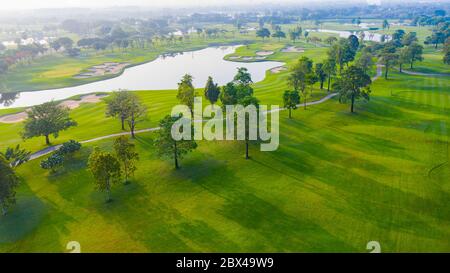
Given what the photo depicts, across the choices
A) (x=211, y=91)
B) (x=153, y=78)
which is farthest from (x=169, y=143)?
(x=153, y=78)

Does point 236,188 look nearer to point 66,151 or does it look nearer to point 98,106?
point 66,151

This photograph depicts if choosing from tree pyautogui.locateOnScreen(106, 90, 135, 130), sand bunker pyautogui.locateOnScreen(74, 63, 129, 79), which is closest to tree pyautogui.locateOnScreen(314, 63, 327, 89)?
tree pyautogui.locateOnScreen(106, 90, 135, 130)

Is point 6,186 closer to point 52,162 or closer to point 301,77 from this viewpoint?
point 52,162

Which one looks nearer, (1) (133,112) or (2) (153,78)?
(1) (133,112)

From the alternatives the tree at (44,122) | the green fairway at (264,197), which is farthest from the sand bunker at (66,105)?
the tree at (44,122)

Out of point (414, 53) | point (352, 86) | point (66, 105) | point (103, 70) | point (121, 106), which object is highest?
point (414, 53)

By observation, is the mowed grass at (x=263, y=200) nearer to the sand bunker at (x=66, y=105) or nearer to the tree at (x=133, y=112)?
the tree at (x=133, y=112)
